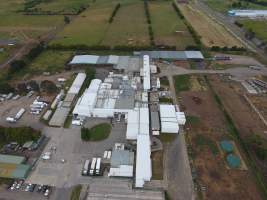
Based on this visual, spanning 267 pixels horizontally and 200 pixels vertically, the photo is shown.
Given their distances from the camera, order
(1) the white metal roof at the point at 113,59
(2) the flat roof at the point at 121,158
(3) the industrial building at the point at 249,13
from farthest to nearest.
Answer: (3) the industrial building at the point at 249,13
(1) the white metal roof at the point at 113,59
(2) the flat roof at the point at 121,158

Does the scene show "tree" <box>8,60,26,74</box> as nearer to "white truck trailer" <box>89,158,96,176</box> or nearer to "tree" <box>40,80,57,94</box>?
"tree" <box>40,80,57,94</box>

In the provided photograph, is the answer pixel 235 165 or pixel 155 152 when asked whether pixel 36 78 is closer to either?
pixel 155 152

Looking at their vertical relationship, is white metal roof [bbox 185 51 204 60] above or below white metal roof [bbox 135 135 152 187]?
above

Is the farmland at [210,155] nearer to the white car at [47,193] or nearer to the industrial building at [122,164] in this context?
the industrial building at [122,164]

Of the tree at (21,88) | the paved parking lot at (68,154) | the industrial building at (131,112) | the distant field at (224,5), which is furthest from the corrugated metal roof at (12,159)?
the distant field at (224,5)

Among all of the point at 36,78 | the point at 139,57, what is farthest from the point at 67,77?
the point at 139,57

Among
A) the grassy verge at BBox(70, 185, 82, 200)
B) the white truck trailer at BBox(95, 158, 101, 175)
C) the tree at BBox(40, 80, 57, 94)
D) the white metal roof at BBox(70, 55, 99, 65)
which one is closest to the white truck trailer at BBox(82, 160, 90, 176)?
the white truck trailer at BBox(95, 158, 101, 175)

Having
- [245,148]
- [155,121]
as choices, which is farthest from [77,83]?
[245,148]
